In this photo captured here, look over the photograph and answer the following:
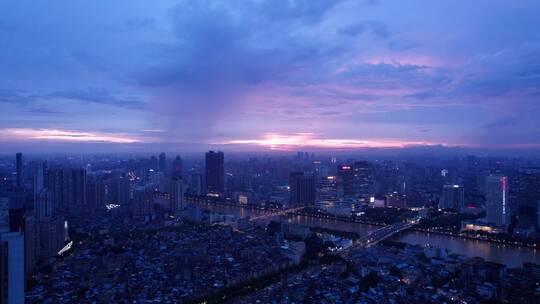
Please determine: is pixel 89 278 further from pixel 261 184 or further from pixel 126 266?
pixel 261 184

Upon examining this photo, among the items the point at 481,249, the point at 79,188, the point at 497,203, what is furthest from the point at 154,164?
the point at 481,249

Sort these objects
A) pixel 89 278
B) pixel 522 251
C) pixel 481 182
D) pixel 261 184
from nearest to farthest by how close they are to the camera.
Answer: pixel 89 278 → pixel 522 251 → pixel 481 182 → pixel 261 184

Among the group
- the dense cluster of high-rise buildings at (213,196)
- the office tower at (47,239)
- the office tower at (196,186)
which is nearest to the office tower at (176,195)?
the dense cluster of high-rise buildings at (213,196)

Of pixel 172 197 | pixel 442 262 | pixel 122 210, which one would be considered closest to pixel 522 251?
pixel 442 262

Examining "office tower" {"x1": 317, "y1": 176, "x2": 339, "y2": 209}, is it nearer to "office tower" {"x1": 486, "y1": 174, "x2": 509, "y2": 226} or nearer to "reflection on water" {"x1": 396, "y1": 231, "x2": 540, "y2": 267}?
"reflection on water" {"x1": 396, "y1": 231, "x2": 540, "y2": 267}

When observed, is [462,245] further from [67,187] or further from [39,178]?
[39,178]

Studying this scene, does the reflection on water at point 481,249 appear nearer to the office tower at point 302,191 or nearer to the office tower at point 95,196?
the office tower at point 302,191

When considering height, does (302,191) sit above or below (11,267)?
below

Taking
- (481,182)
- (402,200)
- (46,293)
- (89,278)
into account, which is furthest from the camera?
(481,182)
